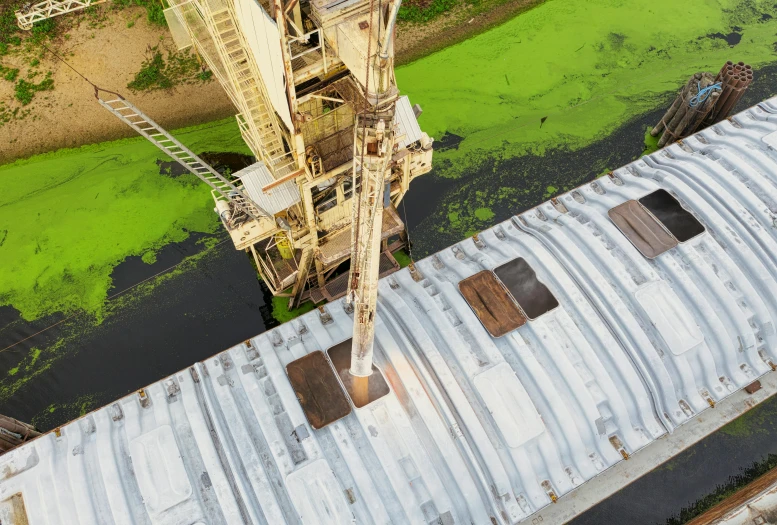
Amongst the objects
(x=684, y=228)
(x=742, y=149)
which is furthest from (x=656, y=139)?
(x=684, y=228)

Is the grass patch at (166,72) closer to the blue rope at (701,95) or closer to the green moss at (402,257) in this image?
the green moss at (402,257)

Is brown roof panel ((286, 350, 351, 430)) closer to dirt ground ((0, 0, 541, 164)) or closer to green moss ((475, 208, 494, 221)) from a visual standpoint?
green moss ((475, 208, 494, 221))

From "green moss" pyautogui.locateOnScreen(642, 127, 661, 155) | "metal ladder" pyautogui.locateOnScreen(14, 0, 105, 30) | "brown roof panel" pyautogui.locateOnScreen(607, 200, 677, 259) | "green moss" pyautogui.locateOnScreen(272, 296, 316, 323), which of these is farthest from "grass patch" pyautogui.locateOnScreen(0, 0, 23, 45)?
"green moss" pyautogui.locateOnScreen(642, 127, 661, 155)

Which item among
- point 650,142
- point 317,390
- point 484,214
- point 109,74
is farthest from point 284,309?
point 650,142

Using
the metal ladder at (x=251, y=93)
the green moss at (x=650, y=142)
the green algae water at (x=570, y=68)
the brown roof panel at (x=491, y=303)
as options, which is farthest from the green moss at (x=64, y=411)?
the green moss at (x=650, y=142)

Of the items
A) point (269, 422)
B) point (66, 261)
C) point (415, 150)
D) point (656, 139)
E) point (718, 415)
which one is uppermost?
point (415, 150)

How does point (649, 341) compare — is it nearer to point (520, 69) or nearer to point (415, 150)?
point (415, 150)
